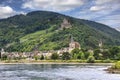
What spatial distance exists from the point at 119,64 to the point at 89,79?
33890 millimetres

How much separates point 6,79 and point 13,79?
1911 mm

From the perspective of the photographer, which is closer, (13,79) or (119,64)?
(13,79)

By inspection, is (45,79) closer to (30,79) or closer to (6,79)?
(30,79)

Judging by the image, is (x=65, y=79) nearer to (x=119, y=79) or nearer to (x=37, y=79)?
(x=37, y=79)

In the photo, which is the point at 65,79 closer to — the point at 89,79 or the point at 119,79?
the point at 89,79

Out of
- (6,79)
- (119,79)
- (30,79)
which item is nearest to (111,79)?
(119,79)

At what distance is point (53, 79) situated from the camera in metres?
88.9

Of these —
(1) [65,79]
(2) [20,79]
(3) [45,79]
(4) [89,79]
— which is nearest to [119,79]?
(4) [89,79]

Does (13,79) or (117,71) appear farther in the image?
(117,71)

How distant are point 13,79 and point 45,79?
903 centimetres

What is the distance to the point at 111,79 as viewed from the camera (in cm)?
8681

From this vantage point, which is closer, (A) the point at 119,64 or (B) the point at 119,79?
(B) the point at 119,79

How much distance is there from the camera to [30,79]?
90.3 meters

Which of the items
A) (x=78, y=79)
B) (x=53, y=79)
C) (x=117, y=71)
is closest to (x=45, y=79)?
(x=53, y=79)
